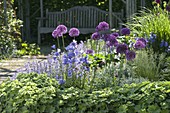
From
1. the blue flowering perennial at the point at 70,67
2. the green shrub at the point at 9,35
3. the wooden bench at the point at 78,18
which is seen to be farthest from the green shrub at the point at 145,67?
the wooden bench at the point at 78,18

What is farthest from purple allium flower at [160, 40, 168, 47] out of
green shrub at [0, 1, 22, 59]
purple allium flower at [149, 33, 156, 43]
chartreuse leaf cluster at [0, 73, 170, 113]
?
green shrub at [0, 1, 22, 59]

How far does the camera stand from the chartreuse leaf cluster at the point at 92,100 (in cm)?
279

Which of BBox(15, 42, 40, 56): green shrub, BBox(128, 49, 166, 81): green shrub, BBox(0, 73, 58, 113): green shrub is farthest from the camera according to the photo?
BBox(15, 42, 40, 56): green shrub

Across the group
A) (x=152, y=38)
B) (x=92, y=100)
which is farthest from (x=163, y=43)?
(x=92, y=100)

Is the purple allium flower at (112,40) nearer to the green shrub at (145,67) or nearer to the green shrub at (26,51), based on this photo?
the green shrub at (145,67)

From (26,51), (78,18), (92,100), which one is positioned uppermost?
(78,18)

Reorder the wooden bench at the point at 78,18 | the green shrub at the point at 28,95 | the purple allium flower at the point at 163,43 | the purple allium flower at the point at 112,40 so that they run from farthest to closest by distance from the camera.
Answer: the wooden bench at the point at 78,18 → the purple allium flower at the point at 163,43 → the purple allium flower at the point at 112,40 → the green shrub at the point at 28,95

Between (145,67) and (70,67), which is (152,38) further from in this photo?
(70,67)

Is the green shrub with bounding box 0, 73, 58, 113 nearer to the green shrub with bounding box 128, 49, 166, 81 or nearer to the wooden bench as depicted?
the green shrub with bounding box 128, 49, 166, 81

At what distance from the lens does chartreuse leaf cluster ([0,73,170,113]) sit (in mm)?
2791

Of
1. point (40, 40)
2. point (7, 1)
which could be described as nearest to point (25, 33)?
point (40, 40)

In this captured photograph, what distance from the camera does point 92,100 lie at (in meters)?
2.88

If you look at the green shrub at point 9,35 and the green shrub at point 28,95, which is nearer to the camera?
the green shrub at point 28,95

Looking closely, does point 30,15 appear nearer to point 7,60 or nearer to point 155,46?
point 7,60
